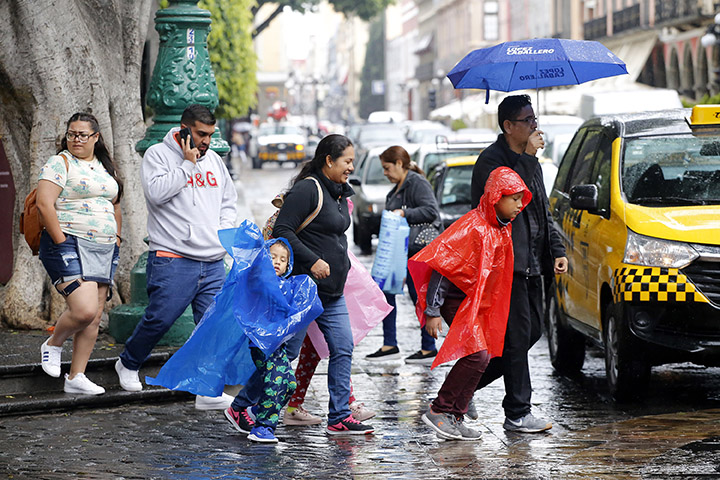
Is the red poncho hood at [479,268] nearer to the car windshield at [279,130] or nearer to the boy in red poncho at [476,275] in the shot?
the boy in red poncho at [476,275]

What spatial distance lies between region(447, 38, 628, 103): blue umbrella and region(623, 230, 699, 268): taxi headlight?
3.45 ft

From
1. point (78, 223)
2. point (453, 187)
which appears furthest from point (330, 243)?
point (453, 187)

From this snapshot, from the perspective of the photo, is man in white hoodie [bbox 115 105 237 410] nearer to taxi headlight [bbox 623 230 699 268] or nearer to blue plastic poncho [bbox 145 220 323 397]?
blue plastic poncho [bbox 145 220 323 397]

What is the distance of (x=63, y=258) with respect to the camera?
7.70 meters

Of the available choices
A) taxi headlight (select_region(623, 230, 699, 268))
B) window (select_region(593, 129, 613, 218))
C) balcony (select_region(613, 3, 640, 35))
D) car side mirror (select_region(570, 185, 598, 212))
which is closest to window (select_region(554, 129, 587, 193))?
window (select_region(593, 129, 613, 218))

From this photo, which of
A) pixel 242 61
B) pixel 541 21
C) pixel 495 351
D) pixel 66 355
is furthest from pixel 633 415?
pixel 541 21

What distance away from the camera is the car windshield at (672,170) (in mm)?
8398

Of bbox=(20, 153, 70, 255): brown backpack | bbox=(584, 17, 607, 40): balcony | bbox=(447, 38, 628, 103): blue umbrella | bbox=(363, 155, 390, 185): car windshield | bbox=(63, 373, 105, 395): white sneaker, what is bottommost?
bbox=(63, 373, 105, 395): white sneaker

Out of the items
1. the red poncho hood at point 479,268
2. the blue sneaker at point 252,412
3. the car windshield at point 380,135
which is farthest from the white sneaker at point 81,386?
the car windshield at point 380,135

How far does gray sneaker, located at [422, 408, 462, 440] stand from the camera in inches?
280

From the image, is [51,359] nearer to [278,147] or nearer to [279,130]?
[278,147]

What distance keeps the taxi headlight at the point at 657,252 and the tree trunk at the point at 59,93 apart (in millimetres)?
4155

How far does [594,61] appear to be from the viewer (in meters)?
8.03

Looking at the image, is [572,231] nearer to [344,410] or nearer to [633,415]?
[633,415]
